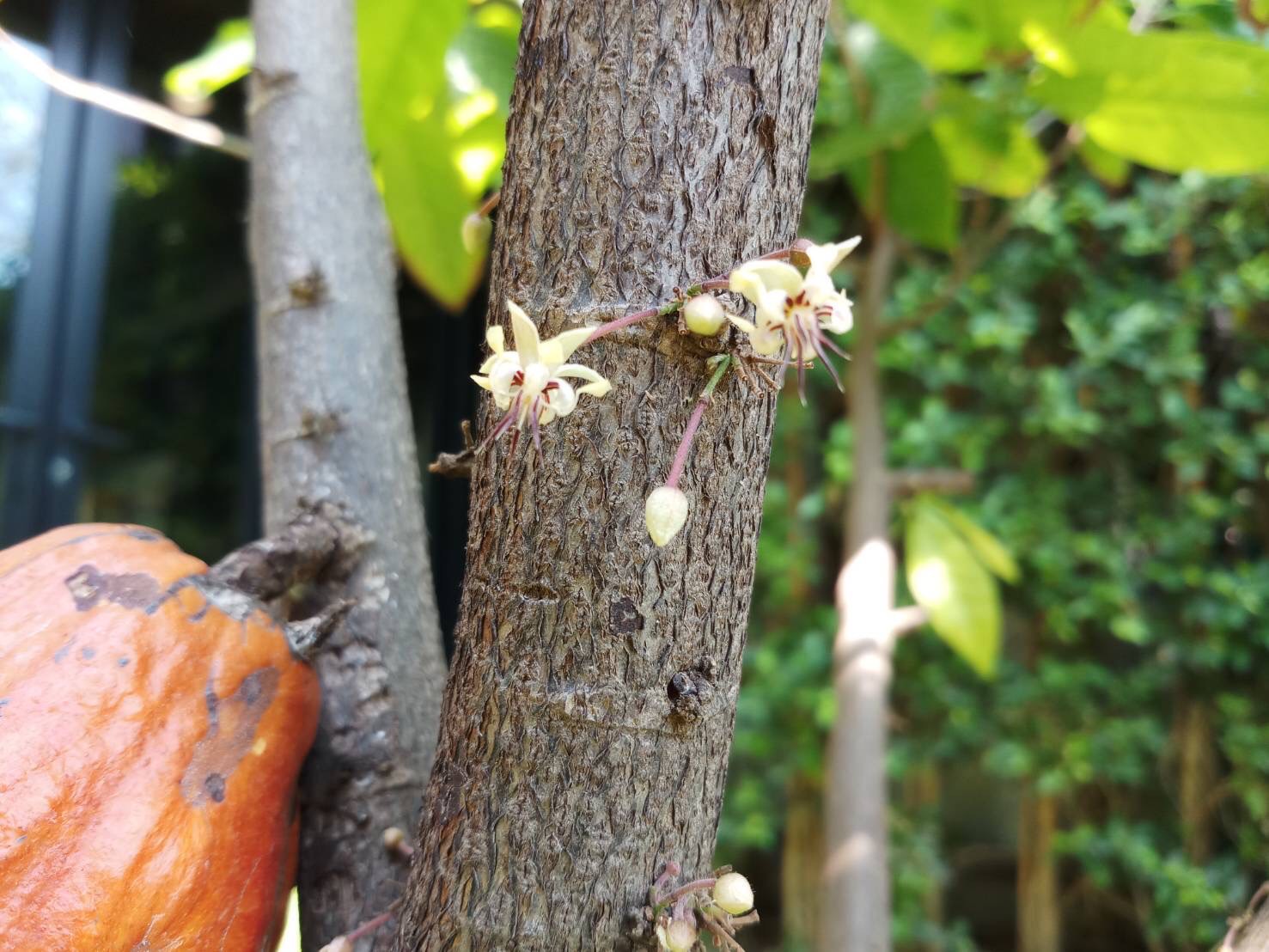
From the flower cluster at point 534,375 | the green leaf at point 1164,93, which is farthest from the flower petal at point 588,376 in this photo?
the green leaf at point 1164,93

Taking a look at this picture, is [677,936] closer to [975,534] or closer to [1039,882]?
[975,534]

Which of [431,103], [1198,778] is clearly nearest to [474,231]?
[431,103]

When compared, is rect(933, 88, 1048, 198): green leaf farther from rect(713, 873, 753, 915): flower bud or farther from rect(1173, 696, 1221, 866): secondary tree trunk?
rect(1173, 696, 1221, 866): secondary tree trunk

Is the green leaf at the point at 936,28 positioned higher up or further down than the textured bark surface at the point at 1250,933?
higher up

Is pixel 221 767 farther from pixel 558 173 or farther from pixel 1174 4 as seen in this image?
pixel 1174 4

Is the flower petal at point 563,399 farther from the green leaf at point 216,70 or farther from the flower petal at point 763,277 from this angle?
the green leaf at point 216,70
